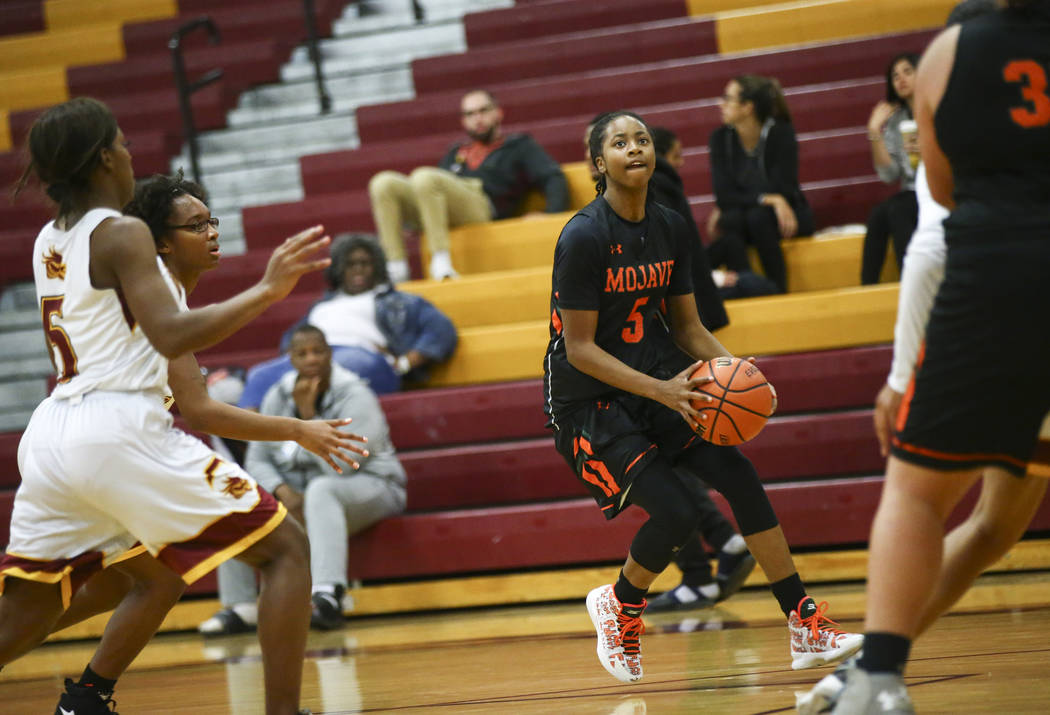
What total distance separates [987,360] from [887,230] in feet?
12.7

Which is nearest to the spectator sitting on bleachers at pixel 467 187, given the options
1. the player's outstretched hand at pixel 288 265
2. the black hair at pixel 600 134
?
the black hair at pixel 600 134

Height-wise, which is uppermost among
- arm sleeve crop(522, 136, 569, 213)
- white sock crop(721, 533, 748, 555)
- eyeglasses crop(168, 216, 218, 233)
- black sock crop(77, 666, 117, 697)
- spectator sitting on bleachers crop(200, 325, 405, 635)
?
eyeglasses crop(168, 216, 218, 233)

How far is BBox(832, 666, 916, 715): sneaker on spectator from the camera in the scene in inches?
87.7

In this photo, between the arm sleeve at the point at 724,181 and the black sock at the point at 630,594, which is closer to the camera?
the black sock at the point at 630,594

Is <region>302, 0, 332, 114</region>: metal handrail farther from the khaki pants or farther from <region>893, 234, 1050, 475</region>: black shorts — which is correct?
<region>893, 234, 1050, 475</region>: black shorts

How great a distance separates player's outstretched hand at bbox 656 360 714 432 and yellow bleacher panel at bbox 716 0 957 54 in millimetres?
4920

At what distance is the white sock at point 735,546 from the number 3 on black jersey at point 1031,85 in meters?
2.90

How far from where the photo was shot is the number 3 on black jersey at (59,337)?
2.77 m

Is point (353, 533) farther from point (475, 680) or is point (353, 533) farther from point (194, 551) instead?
point (194, 551)

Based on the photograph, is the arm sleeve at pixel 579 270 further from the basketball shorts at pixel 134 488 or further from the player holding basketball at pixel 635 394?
the basketball shorts at pixel 134 488

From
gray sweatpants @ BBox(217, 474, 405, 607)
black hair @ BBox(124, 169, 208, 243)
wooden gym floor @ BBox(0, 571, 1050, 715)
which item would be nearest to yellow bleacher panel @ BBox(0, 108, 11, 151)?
wooden gym floor @ BBox(0, 571, 1050, 715)

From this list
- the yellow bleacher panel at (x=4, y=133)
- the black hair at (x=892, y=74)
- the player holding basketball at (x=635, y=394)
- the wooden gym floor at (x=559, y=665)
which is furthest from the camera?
the yellow bleacher panel at (x=4, y=133)

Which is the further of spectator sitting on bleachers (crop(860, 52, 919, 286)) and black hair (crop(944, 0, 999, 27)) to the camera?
spectator sitting on bleachers (crop(860, 52, 919, 286))

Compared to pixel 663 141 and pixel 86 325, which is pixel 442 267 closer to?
pixel 663 141
